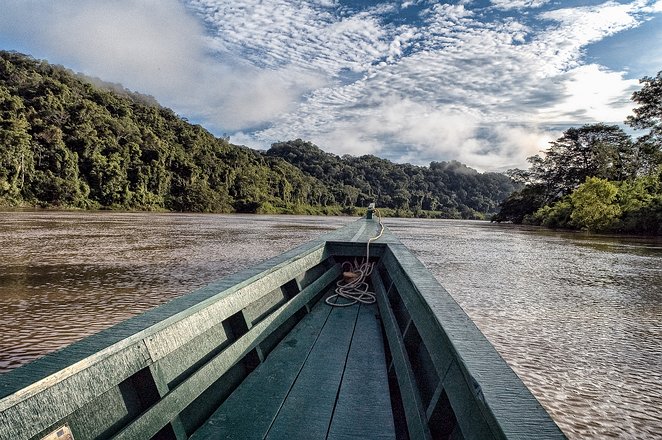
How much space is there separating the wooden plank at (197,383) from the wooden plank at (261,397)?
142mm

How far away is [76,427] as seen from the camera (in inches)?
45.4

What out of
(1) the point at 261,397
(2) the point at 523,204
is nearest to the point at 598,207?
(2) the point at 523,204

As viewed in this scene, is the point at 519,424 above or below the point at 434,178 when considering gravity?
below

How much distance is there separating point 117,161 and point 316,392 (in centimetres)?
6697

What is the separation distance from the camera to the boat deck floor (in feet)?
5.78

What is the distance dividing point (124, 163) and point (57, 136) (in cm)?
982

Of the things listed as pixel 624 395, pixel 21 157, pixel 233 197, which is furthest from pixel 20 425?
pixel 233 197

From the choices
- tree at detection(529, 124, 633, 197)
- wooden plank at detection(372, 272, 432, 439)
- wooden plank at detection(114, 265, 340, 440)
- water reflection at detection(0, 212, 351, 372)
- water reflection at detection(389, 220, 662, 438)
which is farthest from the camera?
tree at detection(529, 124, 633, 197)

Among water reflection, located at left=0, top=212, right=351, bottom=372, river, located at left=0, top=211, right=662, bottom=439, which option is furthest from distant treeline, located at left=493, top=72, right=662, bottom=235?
water reflection, located at left=0, top=212, right=351, bottom=372

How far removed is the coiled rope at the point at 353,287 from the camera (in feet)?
13.4

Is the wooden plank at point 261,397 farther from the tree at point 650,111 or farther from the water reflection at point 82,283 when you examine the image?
A: the tree at point 650,111

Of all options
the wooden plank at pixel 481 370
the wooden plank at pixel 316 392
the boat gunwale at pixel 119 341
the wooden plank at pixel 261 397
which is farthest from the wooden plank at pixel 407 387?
the boat gunwale at pixel 119 341

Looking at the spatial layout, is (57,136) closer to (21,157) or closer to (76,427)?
(21,157)

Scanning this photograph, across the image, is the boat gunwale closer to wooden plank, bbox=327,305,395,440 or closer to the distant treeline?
wooden plank, bbox=327,305,395,440
